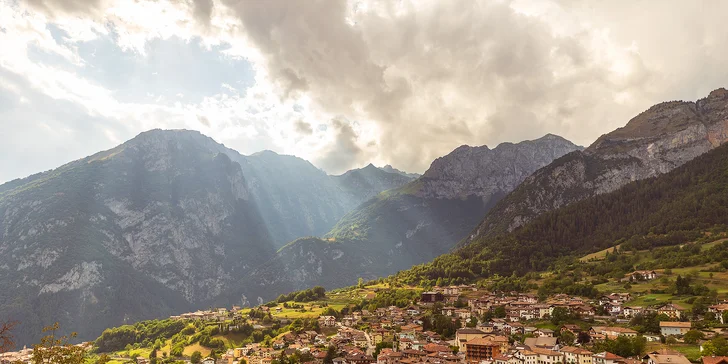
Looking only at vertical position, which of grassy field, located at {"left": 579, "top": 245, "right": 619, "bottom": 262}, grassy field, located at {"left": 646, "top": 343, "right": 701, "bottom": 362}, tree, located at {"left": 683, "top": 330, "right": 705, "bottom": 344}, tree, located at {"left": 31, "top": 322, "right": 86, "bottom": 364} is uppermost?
grassy field, located at {"left": 579, "top": 245, "right": 619, "bottom": 262}

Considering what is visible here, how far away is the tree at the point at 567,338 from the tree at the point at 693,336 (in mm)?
18951

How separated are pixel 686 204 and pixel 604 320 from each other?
105 m

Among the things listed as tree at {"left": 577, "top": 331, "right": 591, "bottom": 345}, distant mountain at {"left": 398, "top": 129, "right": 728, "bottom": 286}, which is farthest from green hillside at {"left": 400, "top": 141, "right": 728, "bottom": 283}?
tree at {"left": 577, "top": 331, "right": 591, "bottom": 345}

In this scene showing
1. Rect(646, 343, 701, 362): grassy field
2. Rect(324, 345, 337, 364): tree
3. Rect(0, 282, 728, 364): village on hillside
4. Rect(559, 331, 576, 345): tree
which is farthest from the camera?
Rect(324, 345, 337, 364): tree

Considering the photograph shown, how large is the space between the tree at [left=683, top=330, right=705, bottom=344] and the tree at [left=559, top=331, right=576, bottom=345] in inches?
746

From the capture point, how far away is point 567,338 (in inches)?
3711

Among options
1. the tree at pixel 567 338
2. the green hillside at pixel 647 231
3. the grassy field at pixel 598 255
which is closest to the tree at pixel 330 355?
the tree at pixel 567 338

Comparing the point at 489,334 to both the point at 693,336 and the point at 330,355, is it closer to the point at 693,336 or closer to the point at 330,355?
the point at 330,355

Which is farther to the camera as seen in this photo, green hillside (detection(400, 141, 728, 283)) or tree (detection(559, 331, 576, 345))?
green hillside (detection(400, 141, 728, 283))

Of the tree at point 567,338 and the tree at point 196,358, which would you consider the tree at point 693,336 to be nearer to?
the tree at point 567,338

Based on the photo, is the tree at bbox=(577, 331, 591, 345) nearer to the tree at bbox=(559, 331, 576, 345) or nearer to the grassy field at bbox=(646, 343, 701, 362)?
the tree at bbox=(559, 331, 576, 345)

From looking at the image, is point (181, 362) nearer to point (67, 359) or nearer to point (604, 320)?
point (67, 359)

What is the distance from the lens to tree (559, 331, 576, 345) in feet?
306

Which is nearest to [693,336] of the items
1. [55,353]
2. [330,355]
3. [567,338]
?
[567,338]
